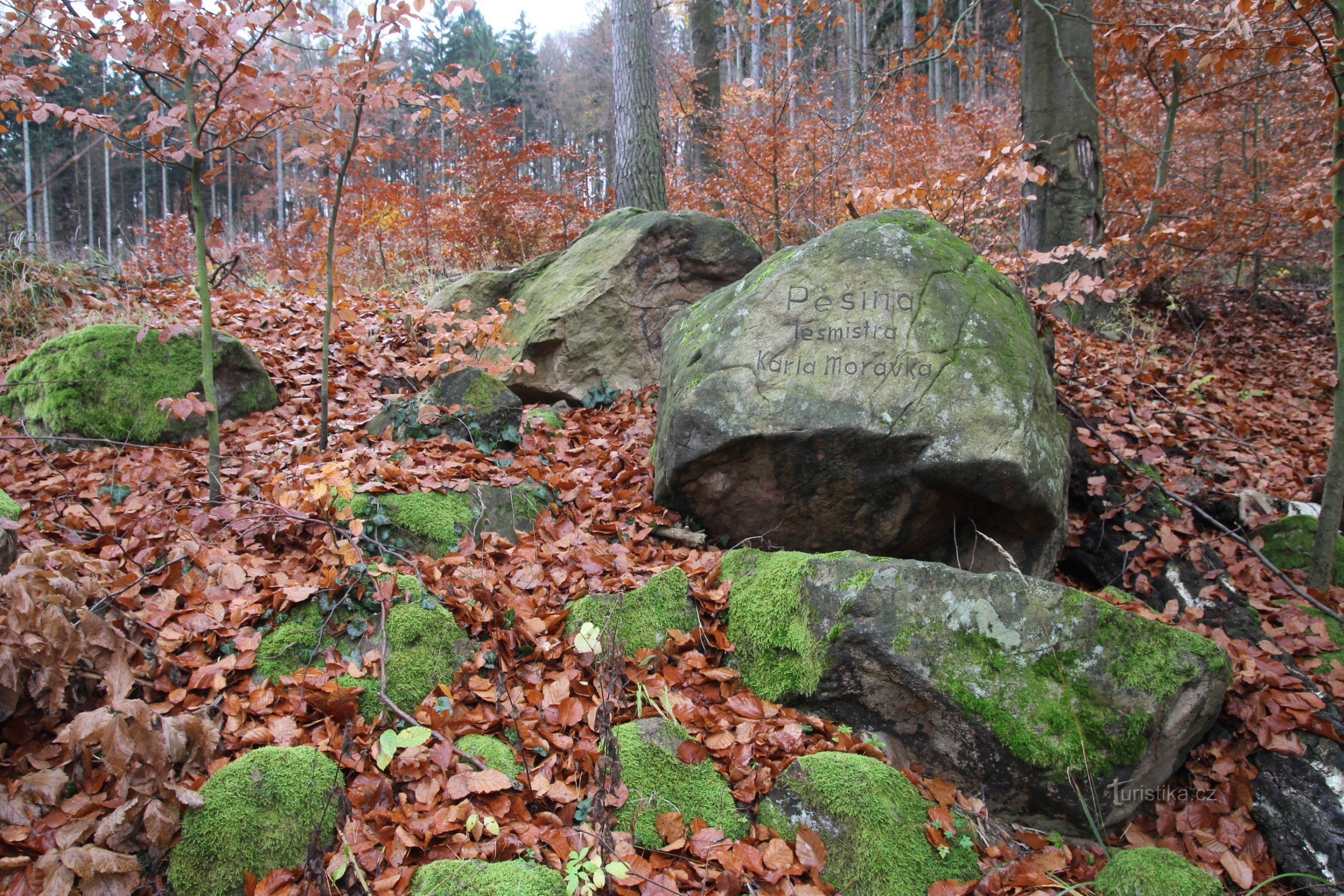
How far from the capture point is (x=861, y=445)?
3.90 metres

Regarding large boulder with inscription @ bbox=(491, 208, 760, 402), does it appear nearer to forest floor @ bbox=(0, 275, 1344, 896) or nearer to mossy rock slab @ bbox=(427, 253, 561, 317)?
mossy rock slab @ bbox=(427, 253, 561, 317)

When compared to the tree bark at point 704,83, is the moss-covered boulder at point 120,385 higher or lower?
lower

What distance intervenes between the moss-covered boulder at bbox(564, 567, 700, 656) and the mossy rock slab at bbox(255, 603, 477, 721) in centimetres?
53

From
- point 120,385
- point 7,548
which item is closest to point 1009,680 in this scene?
point 7,548

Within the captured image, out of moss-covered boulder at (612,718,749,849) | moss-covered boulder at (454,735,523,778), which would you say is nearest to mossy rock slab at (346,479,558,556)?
moss-covered boulder at (454,735,523,778)

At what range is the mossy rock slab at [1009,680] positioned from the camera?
2.96 meters

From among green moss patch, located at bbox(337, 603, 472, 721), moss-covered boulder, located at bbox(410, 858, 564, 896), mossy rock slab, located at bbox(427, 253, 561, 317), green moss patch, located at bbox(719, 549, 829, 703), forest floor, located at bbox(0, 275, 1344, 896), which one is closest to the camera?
moss-covered boulder, located at bbox(410, 858, 564, 896)

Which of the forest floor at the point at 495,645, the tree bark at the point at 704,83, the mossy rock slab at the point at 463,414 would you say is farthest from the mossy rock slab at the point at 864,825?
the tree bark at the point at 704,83

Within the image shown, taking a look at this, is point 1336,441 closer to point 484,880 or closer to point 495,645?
point 495,645

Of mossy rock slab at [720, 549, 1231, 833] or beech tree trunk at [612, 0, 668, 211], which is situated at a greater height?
beech tree trunk at [612, 0, 668, 211]

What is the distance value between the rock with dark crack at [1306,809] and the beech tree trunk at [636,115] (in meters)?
7.47

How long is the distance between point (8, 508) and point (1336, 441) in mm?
6768

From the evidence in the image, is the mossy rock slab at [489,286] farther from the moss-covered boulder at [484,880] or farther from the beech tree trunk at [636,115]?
the moss-covered boulder at [484,880]

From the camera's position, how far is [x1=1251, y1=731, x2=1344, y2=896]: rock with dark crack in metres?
2.87
